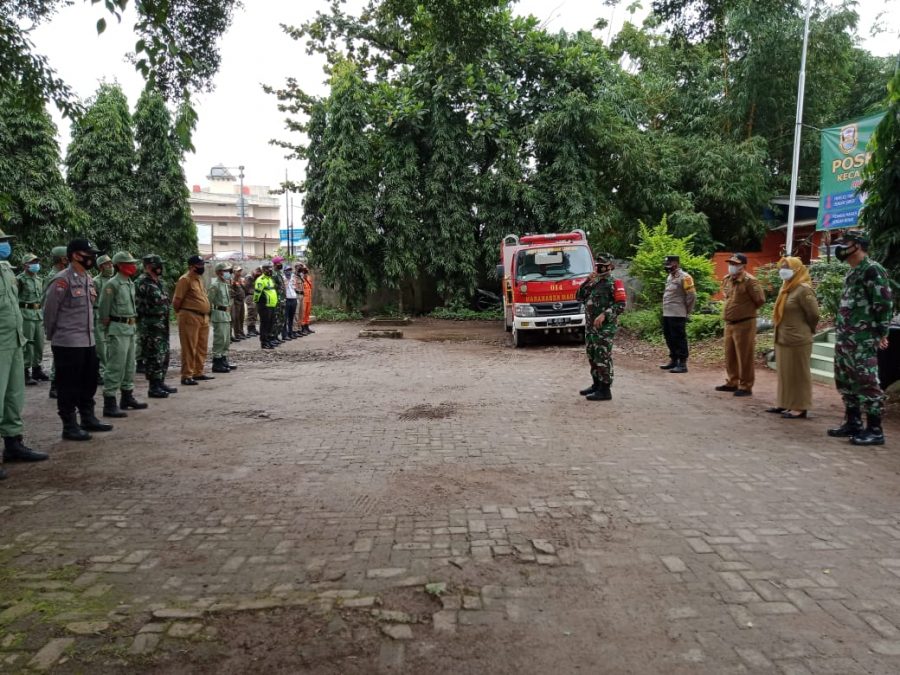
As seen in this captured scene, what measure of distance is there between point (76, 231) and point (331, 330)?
8.53 metres

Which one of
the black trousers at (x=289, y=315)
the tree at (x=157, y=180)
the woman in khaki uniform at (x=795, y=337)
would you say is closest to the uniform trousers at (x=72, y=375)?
the woman in khaki uniform at (x=795, y=337)

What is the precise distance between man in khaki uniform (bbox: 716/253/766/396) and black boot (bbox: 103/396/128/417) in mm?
7491

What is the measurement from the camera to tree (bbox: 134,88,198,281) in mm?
23406

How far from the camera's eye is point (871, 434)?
5836mm

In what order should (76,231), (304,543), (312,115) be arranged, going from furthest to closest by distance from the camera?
(312,115) → (76,231) → (304,543)

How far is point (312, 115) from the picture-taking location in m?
24.5

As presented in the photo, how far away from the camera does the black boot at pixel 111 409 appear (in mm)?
7188

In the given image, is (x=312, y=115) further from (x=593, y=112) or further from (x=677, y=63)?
(x=677, y=63)

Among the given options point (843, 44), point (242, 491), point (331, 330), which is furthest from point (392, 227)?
point (242, 491)

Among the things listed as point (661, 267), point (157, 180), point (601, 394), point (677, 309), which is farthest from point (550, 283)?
A: point (157, 180)

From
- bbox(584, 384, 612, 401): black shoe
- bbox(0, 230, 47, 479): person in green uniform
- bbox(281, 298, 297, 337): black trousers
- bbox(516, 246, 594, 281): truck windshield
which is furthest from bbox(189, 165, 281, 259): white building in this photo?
bbox(0, 230, 47, 479): person in green uniform

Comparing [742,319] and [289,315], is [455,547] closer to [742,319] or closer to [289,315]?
[742,319]

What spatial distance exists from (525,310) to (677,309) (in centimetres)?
408

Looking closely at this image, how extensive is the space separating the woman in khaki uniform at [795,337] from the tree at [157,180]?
2200cm
